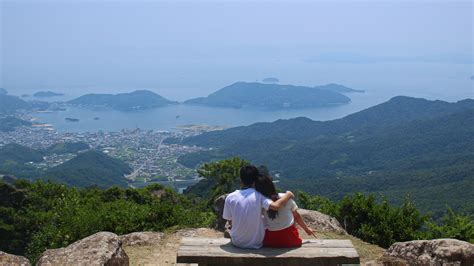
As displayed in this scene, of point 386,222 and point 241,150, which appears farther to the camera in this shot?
point 241,150

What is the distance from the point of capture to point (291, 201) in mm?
6191

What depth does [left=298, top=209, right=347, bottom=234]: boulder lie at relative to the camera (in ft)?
36.0

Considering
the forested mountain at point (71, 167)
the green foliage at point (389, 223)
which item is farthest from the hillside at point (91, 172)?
the green foliage at point (389, 223)

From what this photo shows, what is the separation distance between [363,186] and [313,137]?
184 feet

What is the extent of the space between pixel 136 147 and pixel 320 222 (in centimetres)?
12160

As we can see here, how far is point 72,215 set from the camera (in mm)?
12852

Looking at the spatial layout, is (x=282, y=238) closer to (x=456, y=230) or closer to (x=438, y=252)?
(x=438, y=252)

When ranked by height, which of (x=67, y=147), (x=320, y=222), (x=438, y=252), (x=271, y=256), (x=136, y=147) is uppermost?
(x=271, y=256)

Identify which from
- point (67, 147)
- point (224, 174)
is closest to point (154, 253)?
point (224, 174)

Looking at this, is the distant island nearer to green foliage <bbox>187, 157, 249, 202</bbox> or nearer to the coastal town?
the coastal town

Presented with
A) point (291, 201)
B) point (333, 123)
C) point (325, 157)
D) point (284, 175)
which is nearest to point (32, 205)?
point (291, 201)

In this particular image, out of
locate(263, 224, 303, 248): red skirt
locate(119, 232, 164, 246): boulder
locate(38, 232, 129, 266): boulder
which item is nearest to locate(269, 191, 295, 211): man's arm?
locate(263, 224, 303, 248): red skirt

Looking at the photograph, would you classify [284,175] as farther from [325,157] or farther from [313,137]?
[313,137]

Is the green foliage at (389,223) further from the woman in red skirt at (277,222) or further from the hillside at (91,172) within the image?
the hillside at (91,172)
